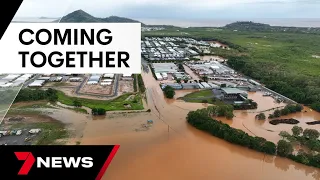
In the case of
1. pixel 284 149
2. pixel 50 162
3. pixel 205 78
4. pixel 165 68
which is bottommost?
pixel 284 149

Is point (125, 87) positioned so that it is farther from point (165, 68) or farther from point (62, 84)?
point (165, 68)

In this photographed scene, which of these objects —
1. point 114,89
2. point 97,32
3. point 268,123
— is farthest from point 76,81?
point 97,32

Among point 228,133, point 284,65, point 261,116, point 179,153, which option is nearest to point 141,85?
point 261,116

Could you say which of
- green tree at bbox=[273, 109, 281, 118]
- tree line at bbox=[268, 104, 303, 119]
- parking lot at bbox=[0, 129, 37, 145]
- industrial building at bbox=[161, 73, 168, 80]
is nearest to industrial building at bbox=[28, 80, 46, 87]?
parking lot at bbox=[0, 129, 37, 145]

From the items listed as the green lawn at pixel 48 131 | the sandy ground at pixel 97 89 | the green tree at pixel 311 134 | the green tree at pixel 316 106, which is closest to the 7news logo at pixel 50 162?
the green lawn at pixel 48 131

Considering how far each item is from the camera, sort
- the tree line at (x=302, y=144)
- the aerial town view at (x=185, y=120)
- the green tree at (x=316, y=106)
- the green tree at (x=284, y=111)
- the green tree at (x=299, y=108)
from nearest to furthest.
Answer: the aerial town view at (x=185, y=120) < the tree line at (x=302, y=144) < the green tree at (x=284, y=111) < the green tree at (x=299, y=108) < the green tree at (x=316, y=106)

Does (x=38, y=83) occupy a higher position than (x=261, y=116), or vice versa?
(x=38, y=83)

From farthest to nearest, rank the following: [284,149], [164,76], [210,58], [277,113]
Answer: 1. [210,58]
2. [164,76]
3. [277,113]
4. [284,149]

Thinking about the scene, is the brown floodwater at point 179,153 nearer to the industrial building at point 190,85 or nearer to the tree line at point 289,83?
the tree line at point 289,83
